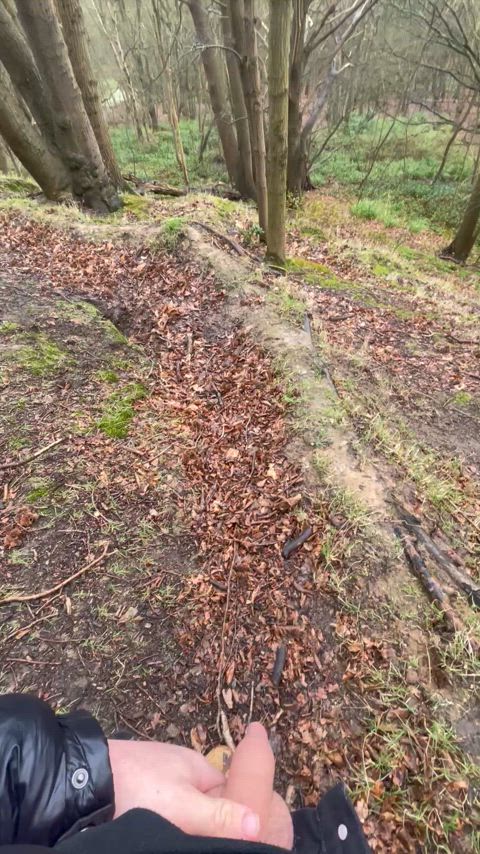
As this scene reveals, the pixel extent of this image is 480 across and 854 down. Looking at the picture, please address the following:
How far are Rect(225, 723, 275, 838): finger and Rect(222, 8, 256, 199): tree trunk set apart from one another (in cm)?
1038

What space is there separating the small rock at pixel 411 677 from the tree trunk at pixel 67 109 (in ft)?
28.4

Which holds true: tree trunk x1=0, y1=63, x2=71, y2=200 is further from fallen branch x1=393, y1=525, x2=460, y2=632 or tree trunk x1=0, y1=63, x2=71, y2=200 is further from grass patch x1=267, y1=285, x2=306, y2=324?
fallen branch x1=393, y1=525, x2=460, y2=632

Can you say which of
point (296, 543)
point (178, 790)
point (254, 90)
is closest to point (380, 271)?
point (254, 90)

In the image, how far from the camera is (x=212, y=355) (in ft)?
→ 14.3

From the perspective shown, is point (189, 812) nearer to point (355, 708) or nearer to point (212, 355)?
point (355, 708)

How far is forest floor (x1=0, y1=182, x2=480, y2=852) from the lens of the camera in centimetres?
210

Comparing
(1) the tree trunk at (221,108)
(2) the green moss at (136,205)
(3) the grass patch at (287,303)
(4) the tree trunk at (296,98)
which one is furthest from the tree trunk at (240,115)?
(3) the grass patch at (287,303)

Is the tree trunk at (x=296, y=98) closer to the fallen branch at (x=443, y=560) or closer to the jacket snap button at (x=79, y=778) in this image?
the fallen branch at (x=443, y=560)

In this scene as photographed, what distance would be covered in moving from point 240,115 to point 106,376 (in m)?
9.60

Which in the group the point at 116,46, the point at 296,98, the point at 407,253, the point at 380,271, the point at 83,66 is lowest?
the point at 380,271

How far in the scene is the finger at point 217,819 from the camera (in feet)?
4.18

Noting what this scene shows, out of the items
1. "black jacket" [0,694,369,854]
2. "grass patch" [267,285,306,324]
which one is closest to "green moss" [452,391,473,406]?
"grass patch" [267,285,306,324]

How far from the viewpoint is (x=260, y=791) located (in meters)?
1.57

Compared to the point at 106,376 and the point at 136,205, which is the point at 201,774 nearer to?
the point at 106,376
